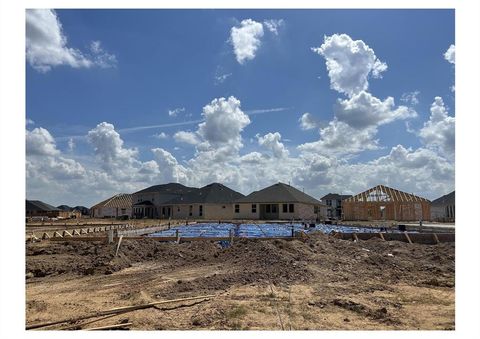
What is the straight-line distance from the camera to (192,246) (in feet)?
52.3

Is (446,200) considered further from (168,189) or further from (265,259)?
(265,259)

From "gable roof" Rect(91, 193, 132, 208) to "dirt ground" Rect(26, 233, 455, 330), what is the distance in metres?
51.9

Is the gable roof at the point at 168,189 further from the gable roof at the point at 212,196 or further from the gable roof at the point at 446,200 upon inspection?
the gable roof at the point at 446,200

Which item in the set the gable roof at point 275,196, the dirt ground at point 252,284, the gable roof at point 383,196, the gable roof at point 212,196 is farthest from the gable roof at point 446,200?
the dirt ground at point 252,284

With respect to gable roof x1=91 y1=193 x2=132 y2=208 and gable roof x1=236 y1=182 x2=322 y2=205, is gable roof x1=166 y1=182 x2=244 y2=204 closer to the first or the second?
gable roof x1=236 y1=182 x2=322 y2=205

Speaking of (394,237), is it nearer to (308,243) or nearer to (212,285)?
(308,243)

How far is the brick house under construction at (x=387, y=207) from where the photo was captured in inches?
1741

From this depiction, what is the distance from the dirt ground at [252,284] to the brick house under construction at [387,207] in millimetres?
29713

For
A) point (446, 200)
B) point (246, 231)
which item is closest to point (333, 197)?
point (446, 200)

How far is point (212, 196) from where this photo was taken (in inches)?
2031

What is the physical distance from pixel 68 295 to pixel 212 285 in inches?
128
